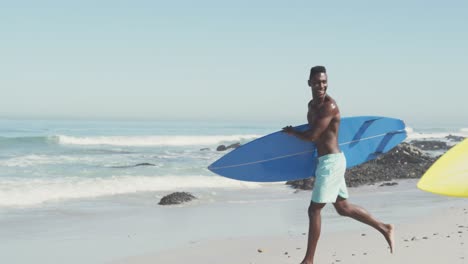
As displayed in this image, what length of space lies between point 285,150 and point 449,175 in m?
2.55

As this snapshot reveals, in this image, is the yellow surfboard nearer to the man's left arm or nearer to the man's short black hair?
the man's left arm

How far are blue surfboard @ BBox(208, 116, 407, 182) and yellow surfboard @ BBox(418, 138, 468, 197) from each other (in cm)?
244

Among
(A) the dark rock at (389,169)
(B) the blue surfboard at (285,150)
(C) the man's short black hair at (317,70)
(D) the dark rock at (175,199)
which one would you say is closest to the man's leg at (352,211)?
(B) the blue surfboard at (285,150)

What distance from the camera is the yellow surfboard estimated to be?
3822 millimetres

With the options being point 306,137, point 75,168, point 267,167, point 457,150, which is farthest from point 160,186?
point 457,150

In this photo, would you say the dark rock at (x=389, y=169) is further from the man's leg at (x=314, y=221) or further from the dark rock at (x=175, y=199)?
the man's leg at (x=314, y=221)

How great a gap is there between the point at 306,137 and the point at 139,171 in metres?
14.4

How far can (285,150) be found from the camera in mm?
6277

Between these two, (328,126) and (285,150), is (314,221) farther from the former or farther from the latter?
(285,150)

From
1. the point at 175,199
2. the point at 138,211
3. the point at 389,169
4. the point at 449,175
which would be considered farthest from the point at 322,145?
the point at 389,169

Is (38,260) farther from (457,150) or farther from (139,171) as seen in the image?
(139,171)

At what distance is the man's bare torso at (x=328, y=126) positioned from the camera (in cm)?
501

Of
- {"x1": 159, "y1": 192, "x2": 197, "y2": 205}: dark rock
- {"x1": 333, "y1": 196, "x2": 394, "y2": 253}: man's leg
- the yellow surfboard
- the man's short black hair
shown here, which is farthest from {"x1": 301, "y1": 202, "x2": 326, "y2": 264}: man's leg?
{"x1": 159, "y1": 192, "x2": 197, "y2": 205}: dark rock

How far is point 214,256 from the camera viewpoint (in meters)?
6.43
